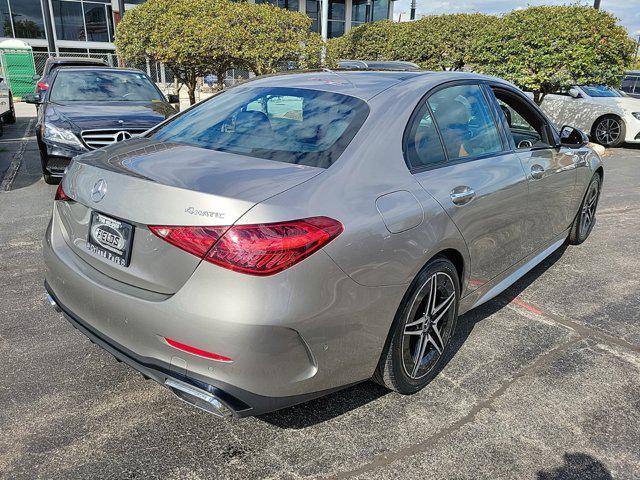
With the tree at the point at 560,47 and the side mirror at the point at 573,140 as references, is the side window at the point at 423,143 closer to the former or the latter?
the side mirror at the point at 573,140

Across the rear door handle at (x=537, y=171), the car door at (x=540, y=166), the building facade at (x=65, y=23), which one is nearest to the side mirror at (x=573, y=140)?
the car door at (x=540, y=166)

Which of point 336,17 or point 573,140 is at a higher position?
point 336,17

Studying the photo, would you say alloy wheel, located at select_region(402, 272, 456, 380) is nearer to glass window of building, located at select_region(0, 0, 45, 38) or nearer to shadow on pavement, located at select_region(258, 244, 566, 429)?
shadow on pavement, located at select_region(258, 244, 566, 429)

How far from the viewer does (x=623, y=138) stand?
11.9m

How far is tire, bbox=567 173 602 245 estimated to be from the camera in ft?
16.0

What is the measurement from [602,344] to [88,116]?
6044 millimetres

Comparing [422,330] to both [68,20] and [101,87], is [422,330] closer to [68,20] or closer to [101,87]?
[101,87]

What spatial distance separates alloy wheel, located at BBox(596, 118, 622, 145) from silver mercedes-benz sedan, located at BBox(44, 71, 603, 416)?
34.6ft

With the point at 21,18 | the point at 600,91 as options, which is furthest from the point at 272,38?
the point at 21,18

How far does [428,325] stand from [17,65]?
23.1m

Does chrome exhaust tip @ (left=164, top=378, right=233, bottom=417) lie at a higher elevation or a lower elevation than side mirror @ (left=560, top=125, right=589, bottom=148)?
lower

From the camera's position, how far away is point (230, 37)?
10.6 m

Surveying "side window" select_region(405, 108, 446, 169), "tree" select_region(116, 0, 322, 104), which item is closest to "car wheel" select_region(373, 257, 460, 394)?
"side window" select_region(405, 108, 446, 169)

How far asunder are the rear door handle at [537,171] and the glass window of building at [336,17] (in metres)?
34.5
